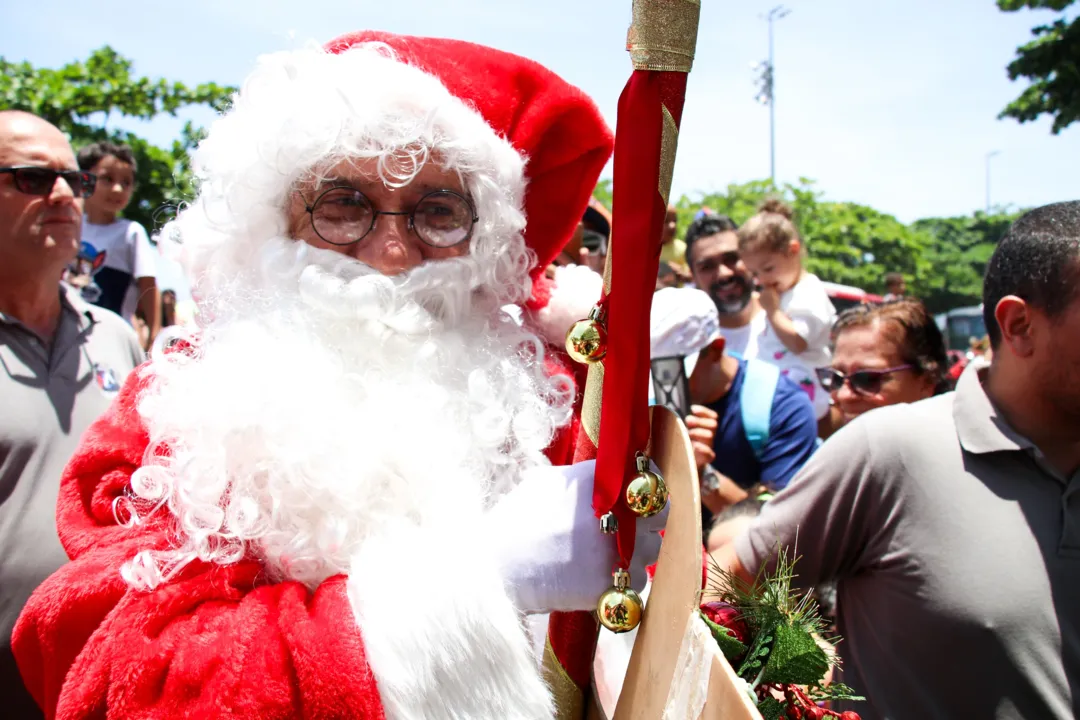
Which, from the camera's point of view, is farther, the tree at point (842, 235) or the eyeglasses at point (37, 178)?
the tree at point (842, 235)

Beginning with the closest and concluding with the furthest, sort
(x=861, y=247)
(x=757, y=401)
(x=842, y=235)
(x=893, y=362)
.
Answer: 1. (x=893, y=362)
2. (x=757, y=401)
3. (x=842, y=235)
4. (x=861, y=247)

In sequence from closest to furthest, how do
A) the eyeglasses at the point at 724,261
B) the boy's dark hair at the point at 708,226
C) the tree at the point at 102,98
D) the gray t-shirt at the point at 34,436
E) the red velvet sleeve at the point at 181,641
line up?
the red velvet sleeve at the point at 181,641 < the gray t-shirt at the point at 34,436 < the eyeglasses at the point at 724,261 < the boy's dark hair at the point at 708,226 < the tree at the point at 102,98

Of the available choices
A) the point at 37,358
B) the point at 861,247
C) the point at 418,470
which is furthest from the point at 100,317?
the point at 861,247

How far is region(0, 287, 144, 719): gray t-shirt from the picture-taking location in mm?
2309

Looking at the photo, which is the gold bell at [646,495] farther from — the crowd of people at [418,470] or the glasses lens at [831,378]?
the glasses lens at [831,378]

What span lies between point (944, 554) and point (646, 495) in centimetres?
120

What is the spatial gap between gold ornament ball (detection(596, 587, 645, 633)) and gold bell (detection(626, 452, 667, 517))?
0.14 metres

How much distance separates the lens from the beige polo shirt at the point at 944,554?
1.76 metres

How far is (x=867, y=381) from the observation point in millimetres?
2934

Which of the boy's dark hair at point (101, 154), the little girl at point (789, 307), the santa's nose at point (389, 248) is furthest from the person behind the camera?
the boy's dark hair at point (101, 154)

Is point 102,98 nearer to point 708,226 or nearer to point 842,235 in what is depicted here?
point 708,226

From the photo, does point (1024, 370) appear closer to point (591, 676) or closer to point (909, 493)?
point (909, 493)

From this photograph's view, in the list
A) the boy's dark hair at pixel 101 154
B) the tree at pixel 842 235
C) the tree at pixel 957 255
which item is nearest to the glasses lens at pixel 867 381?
the boy's dark hair at pixel 101 154

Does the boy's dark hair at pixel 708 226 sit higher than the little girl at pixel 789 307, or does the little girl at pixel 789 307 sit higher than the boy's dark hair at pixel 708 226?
the boy's dark hair at pixel 708 226
